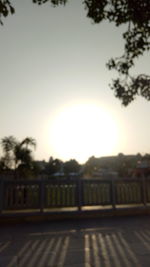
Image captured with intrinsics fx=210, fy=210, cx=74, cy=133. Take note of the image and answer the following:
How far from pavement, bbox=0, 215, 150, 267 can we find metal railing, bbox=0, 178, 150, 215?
3.09ft

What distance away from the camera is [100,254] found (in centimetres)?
326

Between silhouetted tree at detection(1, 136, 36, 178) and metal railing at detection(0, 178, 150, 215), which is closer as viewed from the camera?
metal railing at detection(0, 178, 150, 215)

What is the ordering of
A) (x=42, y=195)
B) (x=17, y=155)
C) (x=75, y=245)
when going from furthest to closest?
(x=17, y=155) < (x=42, y=195) < (x=75, y=245)

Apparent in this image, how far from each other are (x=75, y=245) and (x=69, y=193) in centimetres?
318

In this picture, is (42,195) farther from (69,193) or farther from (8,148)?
(8,148)

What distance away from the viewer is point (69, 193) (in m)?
6.90

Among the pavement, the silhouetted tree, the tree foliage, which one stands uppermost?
the tree foliage

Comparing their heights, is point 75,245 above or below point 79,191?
below

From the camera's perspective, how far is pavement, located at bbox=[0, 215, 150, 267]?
2979 millimetres

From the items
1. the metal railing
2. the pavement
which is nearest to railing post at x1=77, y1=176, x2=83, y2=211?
the metal railing

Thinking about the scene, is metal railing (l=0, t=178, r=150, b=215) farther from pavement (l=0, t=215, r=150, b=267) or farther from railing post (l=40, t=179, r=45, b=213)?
pavement (l=0, t=215, r=150, b=267)

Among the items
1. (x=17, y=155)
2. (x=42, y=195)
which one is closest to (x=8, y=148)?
(x=17, y=155)

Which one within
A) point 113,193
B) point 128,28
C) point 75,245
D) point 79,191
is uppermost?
point 128,28

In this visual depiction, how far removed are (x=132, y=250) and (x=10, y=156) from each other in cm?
1169
